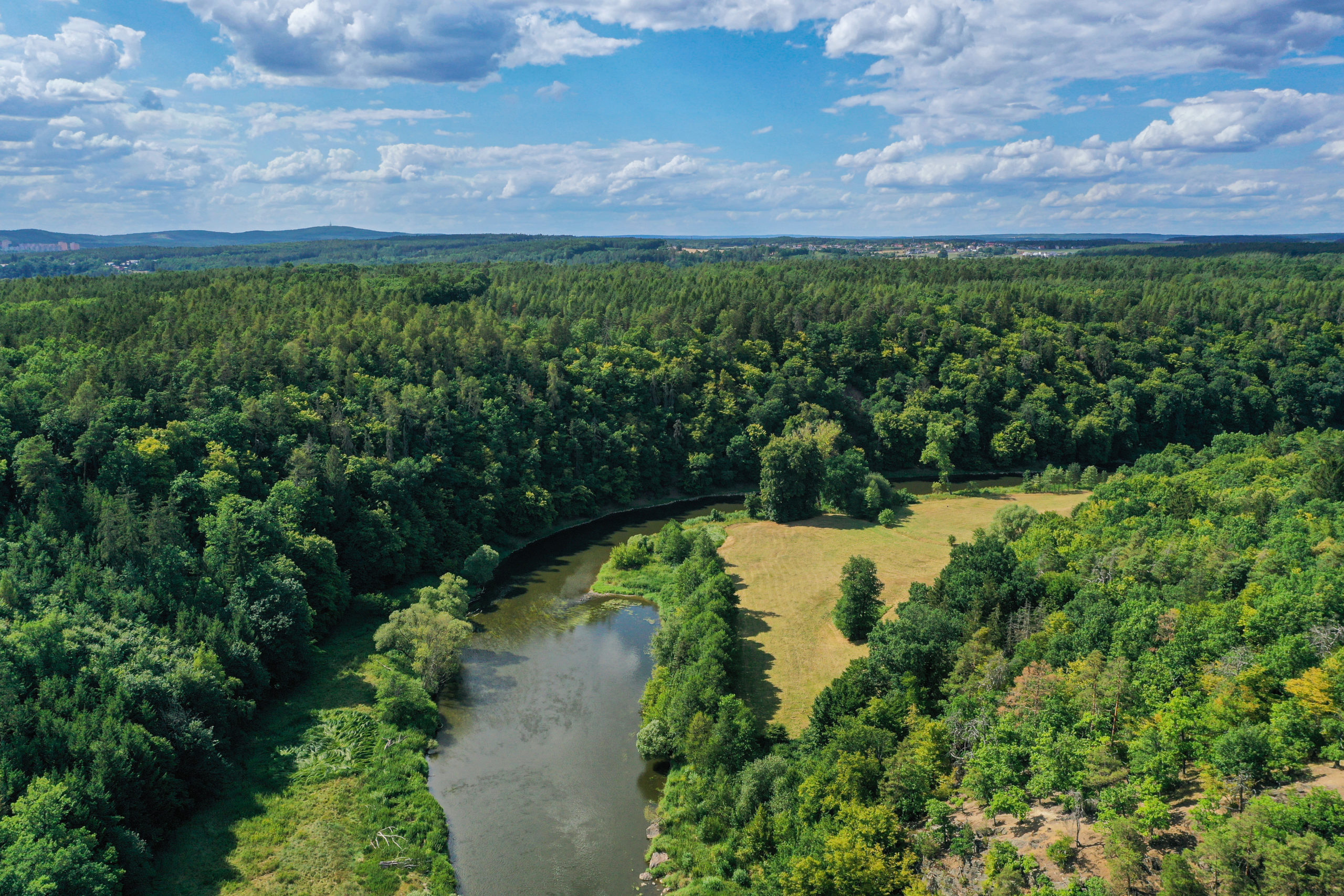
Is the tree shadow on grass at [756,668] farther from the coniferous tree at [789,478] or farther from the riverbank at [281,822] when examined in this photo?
the coniferous tree at [789,478]

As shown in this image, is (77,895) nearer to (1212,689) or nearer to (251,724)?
(251,724)

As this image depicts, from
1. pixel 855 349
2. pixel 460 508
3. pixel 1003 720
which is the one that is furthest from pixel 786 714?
pixel 855 349

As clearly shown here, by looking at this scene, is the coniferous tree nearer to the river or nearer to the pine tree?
the river

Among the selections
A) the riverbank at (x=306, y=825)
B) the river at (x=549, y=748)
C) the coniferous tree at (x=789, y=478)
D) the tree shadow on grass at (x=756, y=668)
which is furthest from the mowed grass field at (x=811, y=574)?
the riverbank at (x=306, y=825)

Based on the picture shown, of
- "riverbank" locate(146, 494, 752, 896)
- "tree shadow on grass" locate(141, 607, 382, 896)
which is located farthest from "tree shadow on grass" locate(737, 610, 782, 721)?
"tree shadow on grass" locate(141, 607, 382, 896)

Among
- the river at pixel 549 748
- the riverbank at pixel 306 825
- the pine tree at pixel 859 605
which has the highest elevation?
the pine tree at pixel 859 605

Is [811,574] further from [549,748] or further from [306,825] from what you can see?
[306,825]

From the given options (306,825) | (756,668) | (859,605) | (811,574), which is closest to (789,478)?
(811,574)
